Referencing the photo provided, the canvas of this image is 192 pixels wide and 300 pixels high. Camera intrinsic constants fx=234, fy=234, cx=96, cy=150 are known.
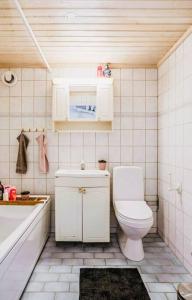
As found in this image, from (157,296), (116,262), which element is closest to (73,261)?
(116,262)

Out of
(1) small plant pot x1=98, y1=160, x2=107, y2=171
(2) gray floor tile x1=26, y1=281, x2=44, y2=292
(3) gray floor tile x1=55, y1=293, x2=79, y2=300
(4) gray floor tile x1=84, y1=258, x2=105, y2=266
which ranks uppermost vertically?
(1) small plant pot x1=98, y1=160, x2=107, y2=171

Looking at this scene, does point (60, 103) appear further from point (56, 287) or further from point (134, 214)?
point (56, 287)

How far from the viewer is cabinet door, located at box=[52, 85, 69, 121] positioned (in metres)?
2.95

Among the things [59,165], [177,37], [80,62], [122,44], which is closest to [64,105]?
[80,62]

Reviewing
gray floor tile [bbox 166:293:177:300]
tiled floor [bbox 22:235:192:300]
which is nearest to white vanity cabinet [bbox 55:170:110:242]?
tiled floor [bbox 22:235:192:300]

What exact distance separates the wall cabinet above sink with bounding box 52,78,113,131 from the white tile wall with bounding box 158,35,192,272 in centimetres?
69

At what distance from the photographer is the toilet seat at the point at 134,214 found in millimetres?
2307

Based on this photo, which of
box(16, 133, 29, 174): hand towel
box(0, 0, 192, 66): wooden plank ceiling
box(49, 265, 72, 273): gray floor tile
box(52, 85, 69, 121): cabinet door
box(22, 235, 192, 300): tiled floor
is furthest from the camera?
box(16, 133, 29, 174): hand towel

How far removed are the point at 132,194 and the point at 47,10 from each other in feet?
7.03

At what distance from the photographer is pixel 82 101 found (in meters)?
3.10

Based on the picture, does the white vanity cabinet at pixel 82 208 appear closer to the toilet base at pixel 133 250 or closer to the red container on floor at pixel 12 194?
the toilet base at pixel 133 250

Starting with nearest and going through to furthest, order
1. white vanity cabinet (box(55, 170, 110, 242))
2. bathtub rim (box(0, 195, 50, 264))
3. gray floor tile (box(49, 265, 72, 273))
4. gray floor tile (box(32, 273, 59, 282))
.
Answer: bathtub rim (box(0, 195, 50, 264)) → gray floor tile (box(32, 273, 59, 282)) → gray floor tile (box(49, 265, 72, 273)) → white vanity cabinet (box(55, 170, 110, 242))

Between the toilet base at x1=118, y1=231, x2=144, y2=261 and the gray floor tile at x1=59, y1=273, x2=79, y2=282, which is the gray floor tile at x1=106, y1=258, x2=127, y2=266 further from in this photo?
the gray floor tile at x1=59, y1=273, x2=79, y2=282

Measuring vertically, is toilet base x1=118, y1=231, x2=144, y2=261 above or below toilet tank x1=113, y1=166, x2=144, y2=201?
below
